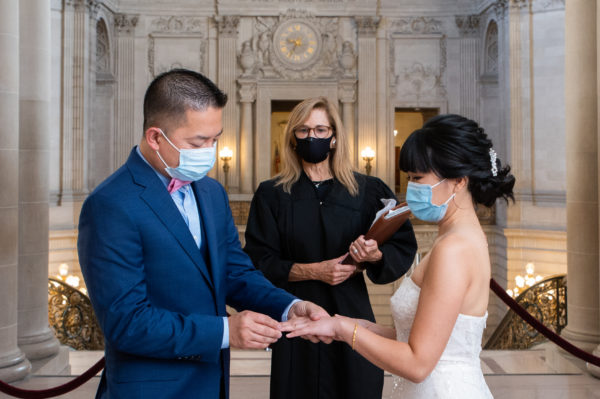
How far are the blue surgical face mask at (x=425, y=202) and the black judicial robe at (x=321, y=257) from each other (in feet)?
3.25

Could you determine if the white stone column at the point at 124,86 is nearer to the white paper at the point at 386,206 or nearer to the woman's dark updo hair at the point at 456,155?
the white paper at the point at 386,206

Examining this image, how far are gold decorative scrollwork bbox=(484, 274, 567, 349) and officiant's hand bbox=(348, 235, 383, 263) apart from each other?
612 cm

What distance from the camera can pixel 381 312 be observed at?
52.9 feet

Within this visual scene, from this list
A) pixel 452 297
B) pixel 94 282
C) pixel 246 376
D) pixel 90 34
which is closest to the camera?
pixel 94 282

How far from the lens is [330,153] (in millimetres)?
3906

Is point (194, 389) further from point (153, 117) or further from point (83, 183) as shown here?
point (83, 183)

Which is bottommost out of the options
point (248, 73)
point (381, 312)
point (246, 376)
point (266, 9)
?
point (381, 312)

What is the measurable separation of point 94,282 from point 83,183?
1564cm

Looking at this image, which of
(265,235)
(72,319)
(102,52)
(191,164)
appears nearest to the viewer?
(191,164)

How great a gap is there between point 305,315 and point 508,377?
12.6 feet

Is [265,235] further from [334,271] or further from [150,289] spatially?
[150,289]

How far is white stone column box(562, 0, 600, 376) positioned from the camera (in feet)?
21.4

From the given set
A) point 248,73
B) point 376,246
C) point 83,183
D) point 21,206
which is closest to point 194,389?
point 376,246

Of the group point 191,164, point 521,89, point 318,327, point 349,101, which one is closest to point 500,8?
point 521,89
